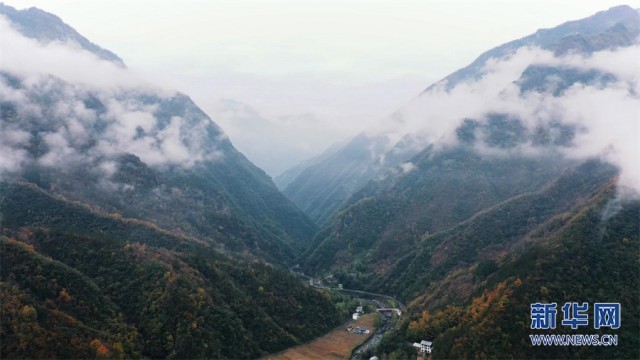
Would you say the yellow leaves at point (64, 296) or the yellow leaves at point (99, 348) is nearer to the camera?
the yellow leaves at point (99, 348)

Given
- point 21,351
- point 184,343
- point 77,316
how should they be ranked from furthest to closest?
point 184,343 → point 77,316 → point 21,351

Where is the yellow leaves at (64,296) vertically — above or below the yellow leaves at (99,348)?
above

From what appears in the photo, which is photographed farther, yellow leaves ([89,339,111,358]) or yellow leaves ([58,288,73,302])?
yellow leaves ([58,288,73,302])

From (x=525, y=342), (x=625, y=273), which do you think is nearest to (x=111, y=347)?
(x=525, y=342)

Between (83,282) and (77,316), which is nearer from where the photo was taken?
(77,316)

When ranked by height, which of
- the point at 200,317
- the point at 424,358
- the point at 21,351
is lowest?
the point at 424,358

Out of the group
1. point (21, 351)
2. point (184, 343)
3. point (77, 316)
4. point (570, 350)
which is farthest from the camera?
point (184, 343)

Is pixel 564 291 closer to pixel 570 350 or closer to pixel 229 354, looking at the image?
pixel 570 350

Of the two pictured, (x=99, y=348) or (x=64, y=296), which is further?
(x=64, y=296)

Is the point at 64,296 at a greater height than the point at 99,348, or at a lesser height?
greater

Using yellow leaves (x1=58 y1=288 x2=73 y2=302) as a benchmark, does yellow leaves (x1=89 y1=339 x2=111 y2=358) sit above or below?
below

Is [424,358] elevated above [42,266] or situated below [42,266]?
below
